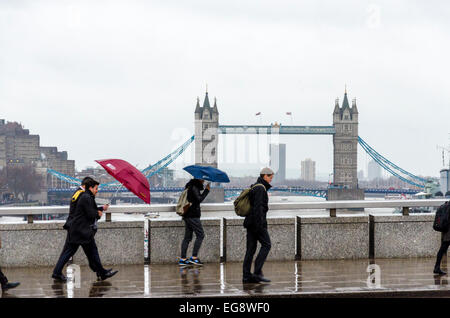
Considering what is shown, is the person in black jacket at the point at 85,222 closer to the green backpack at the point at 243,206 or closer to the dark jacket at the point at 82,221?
the dark jacket at the point at 82,221

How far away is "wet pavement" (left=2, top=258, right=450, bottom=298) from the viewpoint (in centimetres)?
529

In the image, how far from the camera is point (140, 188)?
6.18 meters

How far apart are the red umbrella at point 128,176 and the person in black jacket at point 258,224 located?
117 cm

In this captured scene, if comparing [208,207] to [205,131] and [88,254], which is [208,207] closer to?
[88,254]

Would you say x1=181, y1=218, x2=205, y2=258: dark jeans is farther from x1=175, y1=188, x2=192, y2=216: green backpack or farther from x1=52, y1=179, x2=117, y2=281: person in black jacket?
x1=52, y1=179, x2=117, y2=281: person in black jacket

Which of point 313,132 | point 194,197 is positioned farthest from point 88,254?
point 313,132

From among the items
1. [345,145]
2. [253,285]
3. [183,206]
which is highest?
[345,145]

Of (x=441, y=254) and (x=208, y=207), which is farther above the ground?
(x=208, y=207)

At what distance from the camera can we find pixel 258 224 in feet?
18.4

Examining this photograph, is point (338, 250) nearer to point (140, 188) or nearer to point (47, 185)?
point (140, 188)

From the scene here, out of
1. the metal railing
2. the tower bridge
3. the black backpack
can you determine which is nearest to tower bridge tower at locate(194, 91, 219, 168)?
the tower bridge

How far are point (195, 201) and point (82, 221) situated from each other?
1.36 metres
